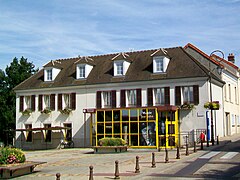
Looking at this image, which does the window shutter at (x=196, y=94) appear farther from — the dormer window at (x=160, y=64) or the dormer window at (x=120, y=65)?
the dormer window at (x=120, y=65)

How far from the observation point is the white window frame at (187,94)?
34500 millimetres

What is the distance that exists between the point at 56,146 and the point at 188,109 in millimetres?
14583

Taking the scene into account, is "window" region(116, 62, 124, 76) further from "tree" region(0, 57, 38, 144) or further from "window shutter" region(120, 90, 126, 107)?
"tree" region(0, 57, 38, 144)

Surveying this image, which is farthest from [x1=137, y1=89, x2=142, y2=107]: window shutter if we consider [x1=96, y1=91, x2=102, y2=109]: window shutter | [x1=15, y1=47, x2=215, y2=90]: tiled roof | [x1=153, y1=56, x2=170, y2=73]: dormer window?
[x1=96, y1=91, x2=102, y2=109]: window shutter

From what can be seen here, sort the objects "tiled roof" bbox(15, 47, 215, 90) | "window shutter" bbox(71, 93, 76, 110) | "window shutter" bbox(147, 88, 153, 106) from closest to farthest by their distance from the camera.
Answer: "tiled roof" bbox(15, 47, 215, 90) < "window shutter" bbox(147, 88, 153, 106) < "window shutter" bbox(71, 93, 76, 110)

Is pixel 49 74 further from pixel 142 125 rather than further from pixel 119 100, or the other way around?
pixel 142 125

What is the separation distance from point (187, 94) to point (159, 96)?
2.67 metres

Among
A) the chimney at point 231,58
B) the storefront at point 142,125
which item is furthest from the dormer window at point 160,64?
the chimney at point 231,58

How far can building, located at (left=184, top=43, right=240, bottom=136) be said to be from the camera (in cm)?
3994

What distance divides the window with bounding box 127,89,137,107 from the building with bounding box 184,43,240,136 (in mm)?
7836

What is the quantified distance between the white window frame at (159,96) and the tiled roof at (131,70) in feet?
3.64

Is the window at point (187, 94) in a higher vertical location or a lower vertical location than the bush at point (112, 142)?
higher

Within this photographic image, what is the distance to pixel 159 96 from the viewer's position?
118ft

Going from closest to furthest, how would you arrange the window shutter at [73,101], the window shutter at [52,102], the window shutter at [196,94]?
the window shutter at [196,94] → the window shutter at [73,101] → the window shutter at [52,102]
